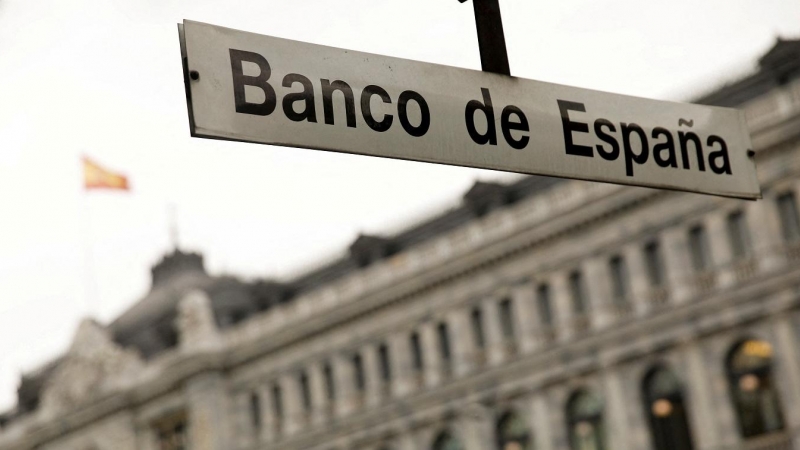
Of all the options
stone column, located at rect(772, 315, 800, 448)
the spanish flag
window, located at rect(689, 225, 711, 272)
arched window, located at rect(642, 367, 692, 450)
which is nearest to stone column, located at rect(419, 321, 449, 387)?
arched window, located at rect(642, 367, 692, 450)

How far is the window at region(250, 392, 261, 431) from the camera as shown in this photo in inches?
2063

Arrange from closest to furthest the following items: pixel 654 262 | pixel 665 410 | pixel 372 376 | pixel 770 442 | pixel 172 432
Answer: pixel 770 442
pixel 665 410
pixel 654 262
pixel 372 376
pixel 172 432

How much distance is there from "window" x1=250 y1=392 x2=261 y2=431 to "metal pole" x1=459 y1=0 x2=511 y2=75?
48.4m

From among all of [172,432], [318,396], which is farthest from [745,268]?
[172,432]

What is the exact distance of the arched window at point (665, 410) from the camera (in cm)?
3981

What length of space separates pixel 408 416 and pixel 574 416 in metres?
6.57

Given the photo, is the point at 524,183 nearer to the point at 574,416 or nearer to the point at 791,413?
the point at 574,416

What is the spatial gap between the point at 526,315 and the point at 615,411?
14.6ft

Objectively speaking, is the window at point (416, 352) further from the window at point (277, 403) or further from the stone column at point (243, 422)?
the stone column at point (243, 422)

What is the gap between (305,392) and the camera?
51156 mm

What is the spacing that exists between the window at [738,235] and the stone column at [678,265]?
138 centimetres

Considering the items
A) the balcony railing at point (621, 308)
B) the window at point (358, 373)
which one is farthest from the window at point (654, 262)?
the window at point (358, 373)

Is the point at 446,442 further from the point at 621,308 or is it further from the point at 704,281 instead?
the point at 704,281

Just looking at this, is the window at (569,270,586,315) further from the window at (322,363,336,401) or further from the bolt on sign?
the bolt on sign
